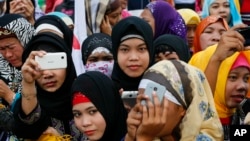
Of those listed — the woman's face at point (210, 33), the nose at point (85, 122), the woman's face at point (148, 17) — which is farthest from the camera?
the woman's face at point (148, 17)

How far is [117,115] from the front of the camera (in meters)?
3.77

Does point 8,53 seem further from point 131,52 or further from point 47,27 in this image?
point 131,52

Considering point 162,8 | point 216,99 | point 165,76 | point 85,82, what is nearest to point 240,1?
point 162,8

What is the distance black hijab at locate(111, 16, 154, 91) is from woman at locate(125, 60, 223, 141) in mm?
1150

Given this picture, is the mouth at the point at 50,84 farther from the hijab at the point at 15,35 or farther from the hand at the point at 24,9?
the hand at the point at 24,9

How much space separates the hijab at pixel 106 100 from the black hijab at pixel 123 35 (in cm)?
54

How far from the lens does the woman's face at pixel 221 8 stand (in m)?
6.66

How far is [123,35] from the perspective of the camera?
4.51 meters

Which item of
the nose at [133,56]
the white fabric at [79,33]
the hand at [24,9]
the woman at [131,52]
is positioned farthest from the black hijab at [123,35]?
the hand at [24,9]

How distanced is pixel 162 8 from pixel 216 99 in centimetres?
157

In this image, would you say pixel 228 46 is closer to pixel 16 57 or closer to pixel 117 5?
pixel 16 57

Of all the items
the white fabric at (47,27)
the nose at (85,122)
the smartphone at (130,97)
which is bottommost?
the nose at (85,122)

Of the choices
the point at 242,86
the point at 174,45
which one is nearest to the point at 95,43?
the point at 174,45

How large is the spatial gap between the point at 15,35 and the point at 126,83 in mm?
877
